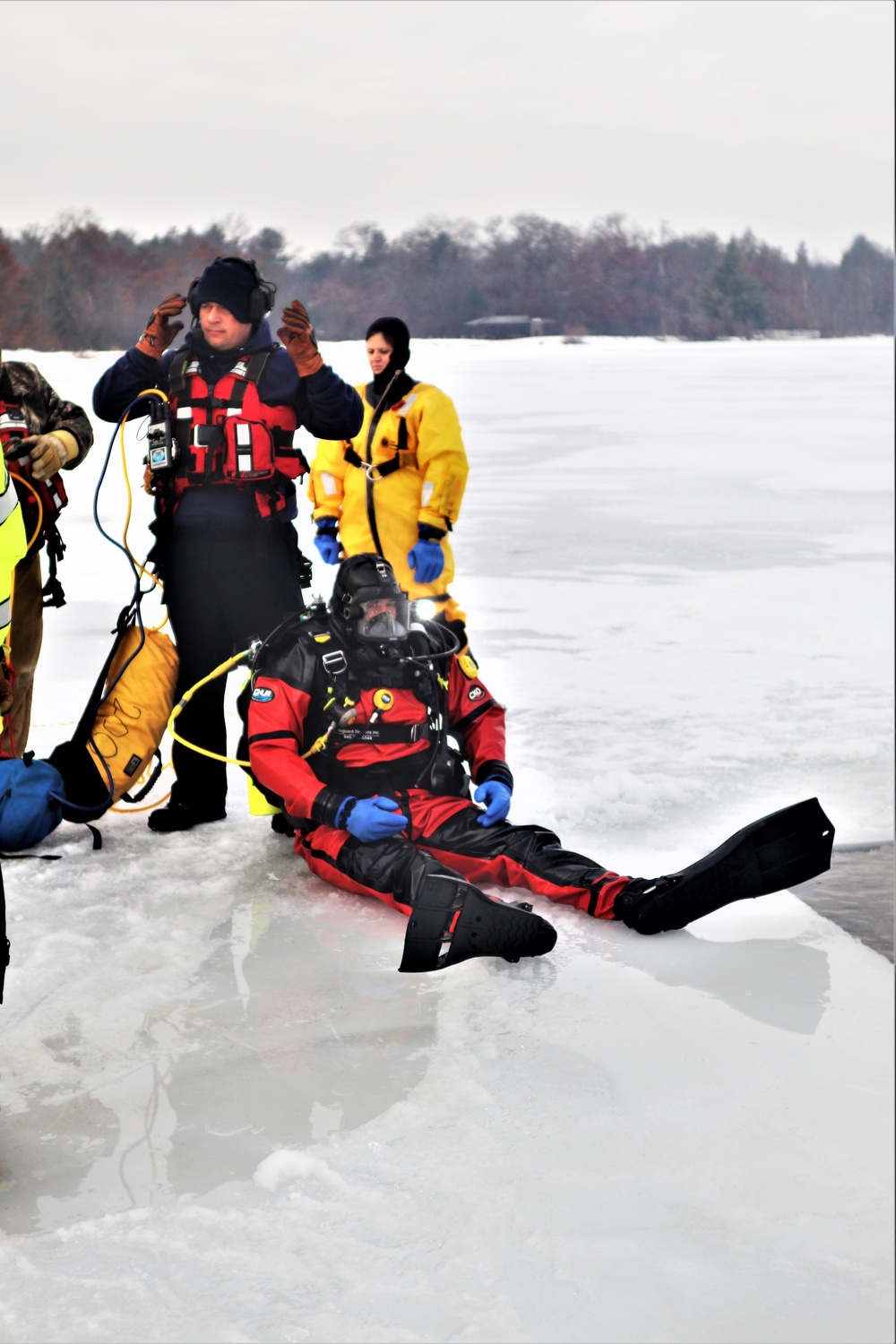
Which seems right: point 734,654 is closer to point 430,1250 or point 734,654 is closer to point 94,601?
point 94,601

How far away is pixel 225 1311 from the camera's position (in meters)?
1.86

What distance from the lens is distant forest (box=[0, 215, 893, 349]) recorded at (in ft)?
24.6

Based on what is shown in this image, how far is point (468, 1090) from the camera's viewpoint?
2.45 metres

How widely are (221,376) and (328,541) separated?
41.0 inches

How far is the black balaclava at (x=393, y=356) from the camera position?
4590 millimetres

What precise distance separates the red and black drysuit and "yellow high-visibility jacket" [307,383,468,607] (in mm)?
1172

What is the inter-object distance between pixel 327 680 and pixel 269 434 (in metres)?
0.79

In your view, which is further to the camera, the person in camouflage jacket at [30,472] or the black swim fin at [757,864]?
the person in camouflage jacket at [30,472]

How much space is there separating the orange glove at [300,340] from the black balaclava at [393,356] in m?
0.93

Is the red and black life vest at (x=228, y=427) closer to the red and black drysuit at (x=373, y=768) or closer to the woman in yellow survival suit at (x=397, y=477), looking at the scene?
the red and black drysuit at (x=373, y=768)

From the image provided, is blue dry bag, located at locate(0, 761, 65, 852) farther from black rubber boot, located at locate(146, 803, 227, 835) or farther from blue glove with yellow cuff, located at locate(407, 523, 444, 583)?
blue glove with yellow cuff, located at locate(407, 523, 444, 583)

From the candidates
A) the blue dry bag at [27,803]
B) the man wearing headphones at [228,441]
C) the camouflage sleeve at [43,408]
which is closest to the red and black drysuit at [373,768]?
the man wearing headphones at [228,441]

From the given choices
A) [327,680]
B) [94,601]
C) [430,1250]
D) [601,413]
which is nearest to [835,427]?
[601,413]

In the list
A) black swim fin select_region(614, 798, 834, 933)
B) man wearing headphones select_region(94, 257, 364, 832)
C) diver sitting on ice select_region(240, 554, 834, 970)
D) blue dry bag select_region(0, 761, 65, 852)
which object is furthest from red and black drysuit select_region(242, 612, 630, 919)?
blue dry bag select_region(0, 761, 65, 852)
